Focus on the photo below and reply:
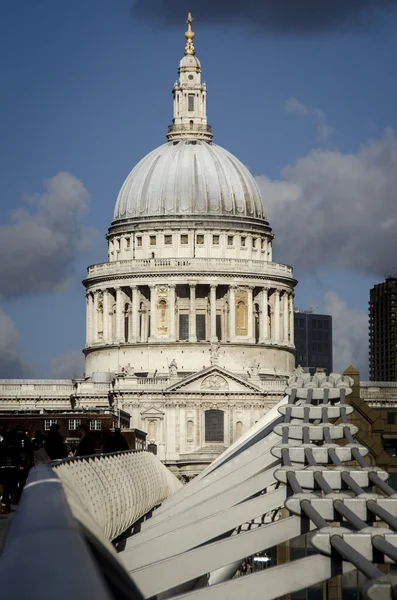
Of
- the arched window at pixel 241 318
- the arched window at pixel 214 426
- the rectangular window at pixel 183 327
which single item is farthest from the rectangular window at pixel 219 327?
the arched window at pixel 214 426

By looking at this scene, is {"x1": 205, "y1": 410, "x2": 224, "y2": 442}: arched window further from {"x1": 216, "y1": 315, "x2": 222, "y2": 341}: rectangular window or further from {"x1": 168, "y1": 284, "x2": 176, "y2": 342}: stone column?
{"x1": 216, "y1": 315, "x2": 222, "y2": 341}: rectangular window

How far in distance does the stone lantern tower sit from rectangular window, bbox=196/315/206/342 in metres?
0.11

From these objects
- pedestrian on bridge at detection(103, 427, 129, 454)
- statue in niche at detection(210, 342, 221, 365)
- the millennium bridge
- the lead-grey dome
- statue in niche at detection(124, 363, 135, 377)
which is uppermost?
the lead-grey dome

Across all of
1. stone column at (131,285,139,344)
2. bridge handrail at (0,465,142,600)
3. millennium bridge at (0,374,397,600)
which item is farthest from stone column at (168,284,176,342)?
bridge handrail at (0,465,142,600)

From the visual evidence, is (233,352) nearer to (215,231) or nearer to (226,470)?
(215,231)

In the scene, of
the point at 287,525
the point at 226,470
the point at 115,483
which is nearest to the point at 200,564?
the point at 287,525

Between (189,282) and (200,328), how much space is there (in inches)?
214

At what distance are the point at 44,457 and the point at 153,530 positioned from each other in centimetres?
970

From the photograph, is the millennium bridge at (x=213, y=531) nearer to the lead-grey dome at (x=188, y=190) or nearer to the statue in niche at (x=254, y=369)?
the statue in niche at (x=254, y=369)

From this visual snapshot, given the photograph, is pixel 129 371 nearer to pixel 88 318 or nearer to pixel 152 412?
pixel 152 412

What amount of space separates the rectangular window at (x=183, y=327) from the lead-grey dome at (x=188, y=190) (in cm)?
1193

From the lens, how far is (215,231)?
637 feet

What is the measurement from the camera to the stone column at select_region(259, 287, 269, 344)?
626 feet

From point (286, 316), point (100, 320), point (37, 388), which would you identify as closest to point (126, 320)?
point (100, 320)
